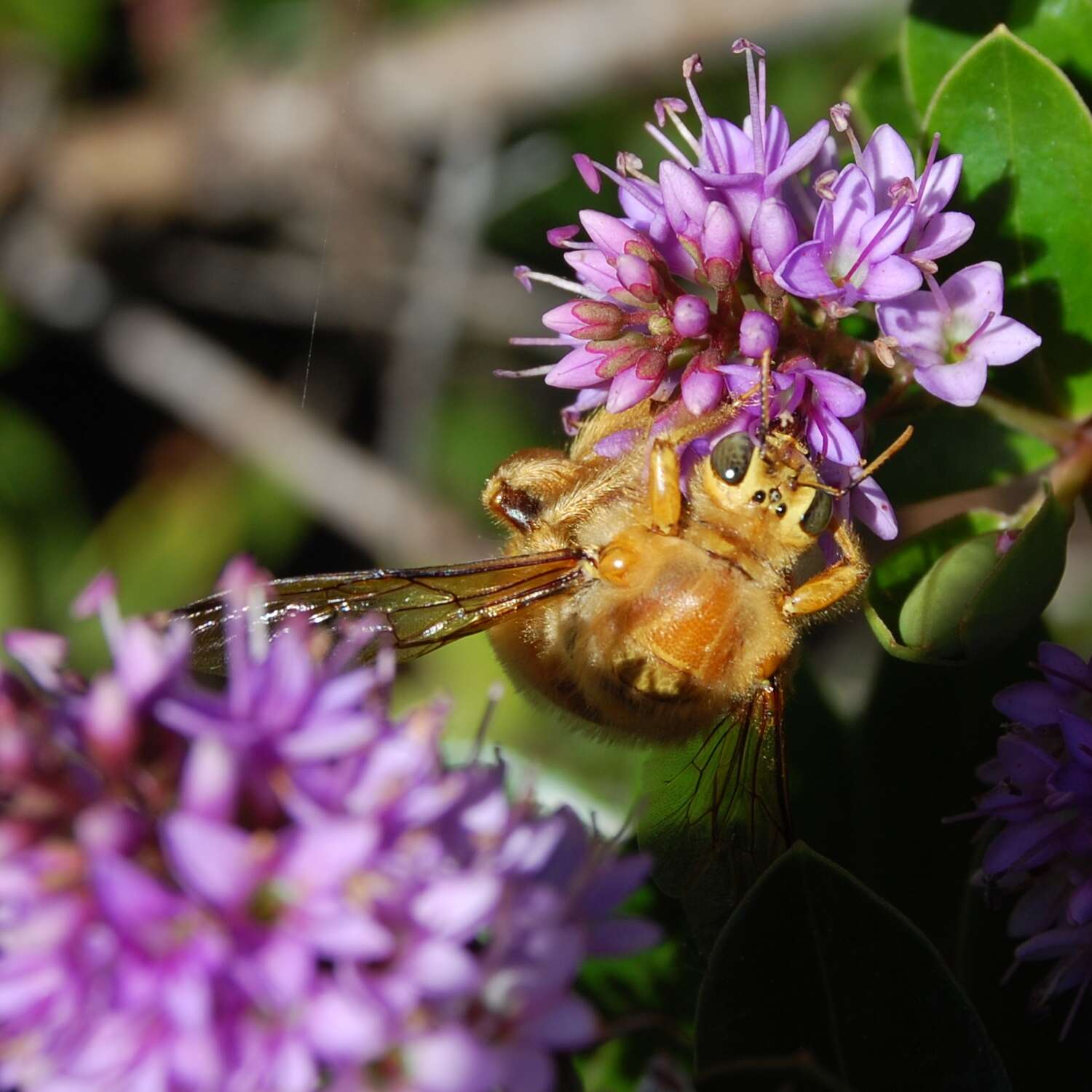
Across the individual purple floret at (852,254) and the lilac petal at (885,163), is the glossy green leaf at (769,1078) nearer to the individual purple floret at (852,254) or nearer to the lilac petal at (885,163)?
the individual purple floret at (852,254)

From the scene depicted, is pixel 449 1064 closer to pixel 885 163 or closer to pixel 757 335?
pixel 757 335

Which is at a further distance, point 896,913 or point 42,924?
point 896,913

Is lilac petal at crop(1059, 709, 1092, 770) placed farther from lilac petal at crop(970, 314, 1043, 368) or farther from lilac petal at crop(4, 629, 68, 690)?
lilac petal at crop(4, 629, 68, 690)

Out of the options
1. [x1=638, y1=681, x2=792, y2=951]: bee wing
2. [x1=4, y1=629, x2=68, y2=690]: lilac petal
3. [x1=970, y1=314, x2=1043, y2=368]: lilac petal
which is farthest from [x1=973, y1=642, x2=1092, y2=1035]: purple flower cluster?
[x1=4, y1=629, x2=68, y2=690]: lilac petal

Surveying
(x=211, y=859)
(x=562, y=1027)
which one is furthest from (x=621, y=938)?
(x=211, y=859)

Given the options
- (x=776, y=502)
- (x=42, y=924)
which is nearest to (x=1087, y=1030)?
(x=776, y=502)

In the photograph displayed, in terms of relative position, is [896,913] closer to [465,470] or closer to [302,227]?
[465,470]
